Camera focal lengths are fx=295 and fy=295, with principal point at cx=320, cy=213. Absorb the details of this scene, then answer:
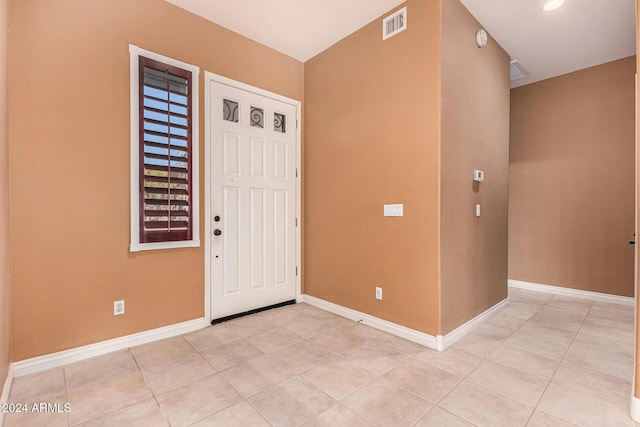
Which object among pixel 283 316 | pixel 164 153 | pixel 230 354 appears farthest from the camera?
pixel 283 316

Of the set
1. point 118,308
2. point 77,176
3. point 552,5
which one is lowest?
point 118,308

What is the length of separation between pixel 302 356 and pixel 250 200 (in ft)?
5.72

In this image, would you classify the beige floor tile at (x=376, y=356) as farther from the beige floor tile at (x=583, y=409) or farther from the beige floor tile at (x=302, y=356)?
the beige floor tile at (x=583, y=409)

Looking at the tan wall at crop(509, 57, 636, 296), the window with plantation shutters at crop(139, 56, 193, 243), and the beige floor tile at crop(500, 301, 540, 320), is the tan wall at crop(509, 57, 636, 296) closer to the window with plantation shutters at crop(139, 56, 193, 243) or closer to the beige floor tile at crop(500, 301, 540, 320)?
the beige floor tile at crop(500, 301, 540, 320)

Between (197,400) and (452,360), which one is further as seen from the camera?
(452,360)

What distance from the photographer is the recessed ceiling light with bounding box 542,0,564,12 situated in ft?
Answer: 8.88

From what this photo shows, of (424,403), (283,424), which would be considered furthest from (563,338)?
(283,424)

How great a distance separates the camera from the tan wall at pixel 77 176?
7.02ft

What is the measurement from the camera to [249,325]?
3068 millimetres

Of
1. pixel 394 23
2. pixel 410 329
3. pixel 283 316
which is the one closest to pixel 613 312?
pixel 410 329

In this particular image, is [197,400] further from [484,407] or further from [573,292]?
[573,292]

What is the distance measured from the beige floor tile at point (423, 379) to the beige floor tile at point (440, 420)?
111 millimetres

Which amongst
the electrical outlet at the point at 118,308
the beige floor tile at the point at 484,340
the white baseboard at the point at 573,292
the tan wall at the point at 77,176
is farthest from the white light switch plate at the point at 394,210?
the white baseboard at the point at 573,292

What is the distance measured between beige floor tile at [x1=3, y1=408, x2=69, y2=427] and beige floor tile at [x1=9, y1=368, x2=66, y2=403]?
141mm
